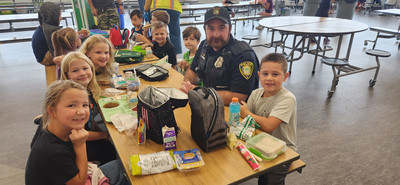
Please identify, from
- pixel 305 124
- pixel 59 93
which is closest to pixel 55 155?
pixel 59 93

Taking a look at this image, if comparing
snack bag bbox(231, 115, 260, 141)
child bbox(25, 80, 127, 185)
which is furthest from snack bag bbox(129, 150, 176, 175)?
snack bag bbox(231, 115, 260, 141)

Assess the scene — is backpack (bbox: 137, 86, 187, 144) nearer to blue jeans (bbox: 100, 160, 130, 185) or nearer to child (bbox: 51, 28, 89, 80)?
blue jeans (bbox: 100, 160, 130, 185)

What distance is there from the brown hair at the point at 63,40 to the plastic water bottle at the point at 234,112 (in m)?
2.18

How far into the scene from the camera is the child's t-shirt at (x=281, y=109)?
162cm

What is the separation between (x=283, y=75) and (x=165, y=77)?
1.17 m

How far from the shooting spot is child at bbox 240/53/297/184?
1.61 meters

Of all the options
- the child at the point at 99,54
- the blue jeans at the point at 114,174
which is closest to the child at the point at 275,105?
the blue jeans at the point at 114,174

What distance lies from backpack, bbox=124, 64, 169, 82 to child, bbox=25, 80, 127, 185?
3.62 ft

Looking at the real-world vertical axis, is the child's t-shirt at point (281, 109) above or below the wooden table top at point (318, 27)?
below

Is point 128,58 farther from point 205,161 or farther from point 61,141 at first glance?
point 205,161

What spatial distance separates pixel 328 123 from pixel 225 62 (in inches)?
76.2

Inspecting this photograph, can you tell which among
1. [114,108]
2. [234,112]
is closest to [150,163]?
[234,112]

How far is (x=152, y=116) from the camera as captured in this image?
1.38 metres

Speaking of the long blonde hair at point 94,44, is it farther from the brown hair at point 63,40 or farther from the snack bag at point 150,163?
the snack bag at point 150,163
